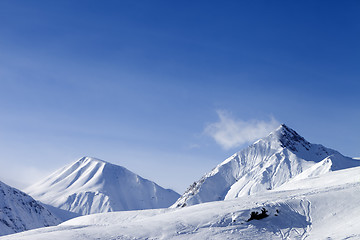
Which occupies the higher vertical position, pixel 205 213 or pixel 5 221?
pixel 5 221

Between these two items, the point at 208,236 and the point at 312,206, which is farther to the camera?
the point at 312,206

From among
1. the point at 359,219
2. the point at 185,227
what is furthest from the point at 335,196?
the point at 185,227

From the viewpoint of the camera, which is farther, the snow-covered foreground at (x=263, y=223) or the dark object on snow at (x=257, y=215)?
the dark object on snow at (x=257, y=215)

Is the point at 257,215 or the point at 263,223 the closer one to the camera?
the point at 263,223

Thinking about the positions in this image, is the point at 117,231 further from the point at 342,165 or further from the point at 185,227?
the point at 342,165

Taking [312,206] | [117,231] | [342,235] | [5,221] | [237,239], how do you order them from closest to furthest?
[342,235]
[237,239]
[117,231]
[312,206]
[5,221]

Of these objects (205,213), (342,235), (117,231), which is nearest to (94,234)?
(117,231)

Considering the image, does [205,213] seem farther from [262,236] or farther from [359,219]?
[359,219]

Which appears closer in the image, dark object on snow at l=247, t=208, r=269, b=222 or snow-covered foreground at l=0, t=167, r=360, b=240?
snow-covered foreground at l=0, t=167, r=360, b=240

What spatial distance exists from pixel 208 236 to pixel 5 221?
182 metres

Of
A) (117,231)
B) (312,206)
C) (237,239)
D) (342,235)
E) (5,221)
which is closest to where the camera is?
(342,235)

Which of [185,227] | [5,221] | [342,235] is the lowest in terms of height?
[342,235]

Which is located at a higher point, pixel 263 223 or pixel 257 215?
pixel 257 215

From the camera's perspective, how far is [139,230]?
3903cm
